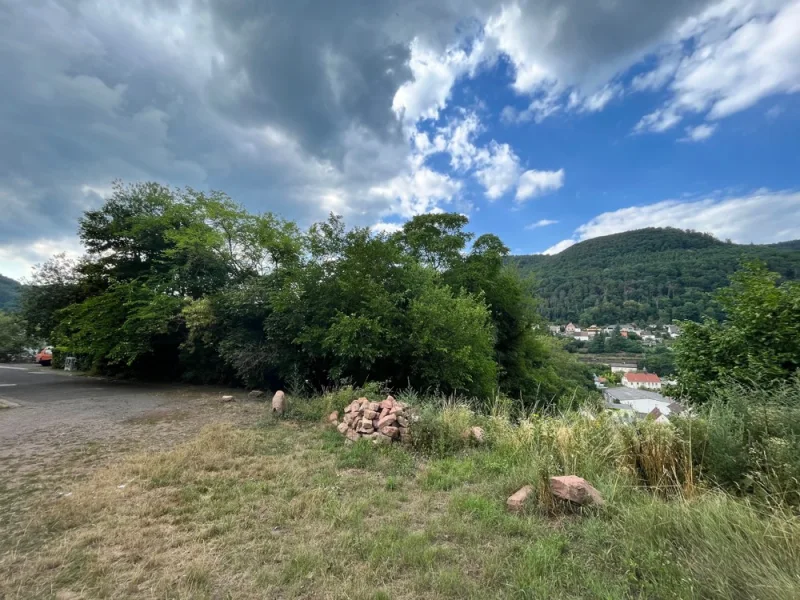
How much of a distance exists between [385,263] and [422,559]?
804 cm

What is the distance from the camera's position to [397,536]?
2633 millimetres

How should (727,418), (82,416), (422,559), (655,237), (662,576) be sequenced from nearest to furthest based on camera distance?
(662,576) → (422,559) → (727,418) → (82,416) → (655,237)

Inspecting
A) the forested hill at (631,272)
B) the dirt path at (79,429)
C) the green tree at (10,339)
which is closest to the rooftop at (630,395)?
the forested hill at (631,272)

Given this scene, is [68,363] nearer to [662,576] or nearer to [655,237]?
[662,576]

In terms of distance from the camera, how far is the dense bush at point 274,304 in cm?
906

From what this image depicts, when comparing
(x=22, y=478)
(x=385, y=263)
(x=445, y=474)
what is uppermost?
(x=385, y=263)

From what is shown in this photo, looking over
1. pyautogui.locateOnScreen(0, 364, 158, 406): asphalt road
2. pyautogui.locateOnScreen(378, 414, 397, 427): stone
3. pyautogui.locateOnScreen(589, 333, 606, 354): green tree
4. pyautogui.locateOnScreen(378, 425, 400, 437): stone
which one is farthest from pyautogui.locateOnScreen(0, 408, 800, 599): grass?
pyautogui.locateOnScreen(589, 333, 606, 354): green tree

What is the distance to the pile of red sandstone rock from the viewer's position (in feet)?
17.1

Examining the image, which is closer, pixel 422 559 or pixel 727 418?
pixel 422 559

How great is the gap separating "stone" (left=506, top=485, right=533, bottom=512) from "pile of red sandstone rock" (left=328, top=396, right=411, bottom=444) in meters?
2.16

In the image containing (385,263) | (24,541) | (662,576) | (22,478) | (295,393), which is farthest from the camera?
(385,263)

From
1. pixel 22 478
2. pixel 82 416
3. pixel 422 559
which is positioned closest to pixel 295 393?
pixel 82 416

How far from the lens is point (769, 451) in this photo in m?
2.69

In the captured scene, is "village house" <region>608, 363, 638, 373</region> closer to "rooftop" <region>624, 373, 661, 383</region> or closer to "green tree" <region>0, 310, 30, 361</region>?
"rooftop" <region>624, 373, 661, 383</region>
